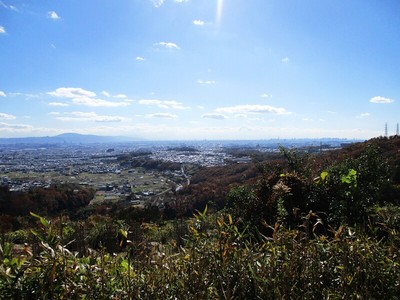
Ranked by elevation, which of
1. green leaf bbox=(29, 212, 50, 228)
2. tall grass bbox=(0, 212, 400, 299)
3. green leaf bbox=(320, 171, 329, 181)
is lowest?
tall grass bbox=(0, 212, 400, 299)

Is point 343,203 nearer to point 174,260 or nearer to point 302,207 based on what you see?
point 302,207

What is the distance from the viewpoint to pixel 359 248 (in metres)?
2.04

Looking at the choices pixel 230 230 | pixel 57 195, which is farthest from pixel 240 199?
pixel 57 195

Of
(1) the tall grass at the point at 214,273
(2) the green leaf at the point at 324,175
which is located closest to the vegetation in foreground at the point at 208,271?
(1) the tall grass at the point at 214,273

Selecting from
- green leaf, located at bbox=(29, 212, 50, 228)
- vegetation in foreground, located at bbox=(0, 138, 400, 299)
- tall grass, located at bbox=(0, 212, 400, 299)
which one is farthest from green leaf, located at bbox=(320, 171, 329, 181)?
green leaf, located at bbox=(29, 212, 50, 228)

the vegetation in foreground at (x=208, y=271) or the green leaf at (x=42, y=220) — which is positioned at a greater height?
the green leaf at (x=42, y=220)

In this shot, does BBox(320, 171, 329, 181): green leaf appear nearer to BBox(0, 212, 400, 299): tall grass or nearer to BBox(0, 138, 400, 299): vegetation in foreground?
BBox(0, 138, 400, 299): vegetation in foreground

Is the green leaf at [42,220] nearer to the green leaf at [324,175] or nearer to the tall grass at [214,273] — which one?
the tall grass at [214,273]

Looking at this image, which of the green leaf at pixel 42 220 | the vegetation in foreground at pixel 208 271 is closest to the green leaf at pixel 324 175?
the vegetation in foreground at pixel 208 271

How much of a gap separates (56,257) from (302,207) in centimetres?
457

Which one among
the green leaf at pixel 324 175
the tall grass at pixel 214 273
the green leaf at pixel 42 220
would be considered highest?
the green leaf at pixel 42 220

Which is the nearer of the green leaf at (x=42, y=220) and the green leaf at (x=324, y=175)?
the green leaf at (x=42, y=220)

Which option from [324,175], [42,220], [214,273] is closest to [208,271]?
[214,273]

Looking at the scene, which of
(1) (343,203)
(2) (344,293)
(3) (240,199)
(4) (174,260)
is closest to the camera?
(2) (344,293)
